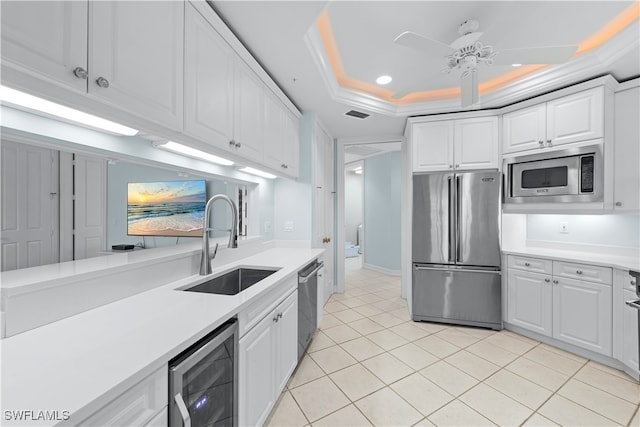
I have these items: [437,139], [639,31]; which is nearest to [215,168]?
[437,139]

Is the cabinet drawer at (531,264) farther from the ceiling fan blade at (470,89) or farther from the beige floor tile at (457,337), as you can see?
the ceiling fan blade at (470,89)

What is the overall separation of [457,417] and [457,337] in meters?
1.26

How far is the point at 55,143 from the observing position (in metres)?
1.12

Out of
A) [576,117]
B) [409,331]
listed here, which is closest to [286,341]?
[409,331]

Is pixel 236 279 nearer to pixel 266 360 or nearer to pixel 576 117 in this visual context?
pixel 266 360

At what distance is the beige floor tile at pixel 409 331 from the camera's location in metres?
2.87

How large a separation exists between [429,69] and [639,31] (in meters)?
1.36

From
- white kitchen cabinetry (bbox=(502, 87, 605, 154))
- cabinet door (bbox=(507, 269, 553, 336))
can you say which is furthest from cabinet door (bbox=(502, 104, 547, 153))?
cabinet door (bbox=(507, 269, 553, 336))

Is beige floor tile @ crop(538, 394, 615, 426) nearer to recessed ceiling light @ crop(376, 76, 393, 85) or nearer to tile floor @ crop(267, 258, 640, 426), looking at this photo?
tile floor @ crop(267, 258, 640, 426)

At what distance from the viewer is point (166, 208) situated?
180cm

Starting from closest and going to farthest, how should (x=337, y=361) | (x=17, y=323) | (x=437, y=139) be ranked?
(x=17, y=323) → (x=337, y=361) → (x=437, y=139)

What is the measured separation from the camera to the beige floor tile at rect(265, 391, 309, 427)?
5.41 feet

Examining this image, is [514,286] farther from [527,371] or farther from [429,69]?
[429,69]

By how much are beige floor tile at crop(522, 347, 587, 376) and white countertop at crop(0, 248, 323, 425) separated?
8.51 ft
